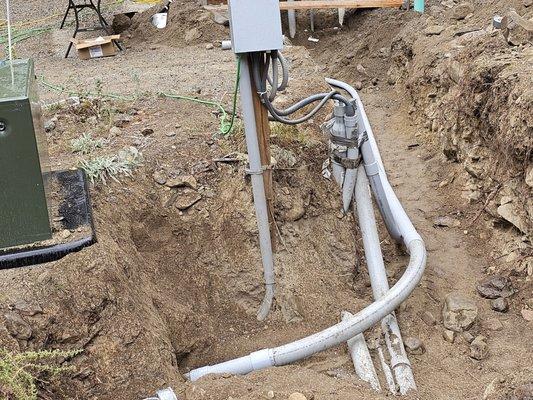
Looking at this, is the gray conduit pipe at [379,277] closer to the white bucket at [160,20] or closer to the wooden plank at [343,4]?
the wooden plank at [343,4]

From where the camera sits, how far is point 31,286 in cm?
336

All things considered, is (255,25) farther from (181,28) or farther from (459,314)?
(181,28)

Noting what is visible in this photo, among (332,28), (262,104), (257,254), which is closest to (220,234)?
(257,254)

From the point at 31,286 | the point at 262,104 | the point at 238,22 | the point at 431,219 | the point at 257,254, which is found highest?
the point at 238,22

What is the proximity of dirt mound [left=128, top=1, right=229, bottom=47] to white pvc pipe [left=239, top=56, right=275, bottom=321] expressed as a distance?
17.4ft

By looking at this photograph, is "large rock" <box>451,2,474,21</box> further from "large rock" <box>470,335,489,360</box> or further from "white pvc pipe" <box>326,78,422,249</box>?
"large rock" <box>470,335,489,360</box>

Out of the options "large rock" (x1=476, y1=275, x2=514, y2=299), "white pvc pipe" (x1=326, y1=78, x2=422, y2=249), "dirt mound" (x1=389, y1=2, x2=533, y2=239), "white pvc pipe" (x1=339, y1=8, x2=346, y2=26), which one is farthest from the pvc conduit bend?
"white pvc pipe" (x1=339, y1=8, x2=346, y2=26)

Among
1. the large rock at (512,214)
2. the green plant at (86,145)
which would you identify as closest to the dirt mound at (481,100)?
the large rock at (512,214)

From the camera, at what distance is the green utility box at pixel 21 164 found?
10.7ft

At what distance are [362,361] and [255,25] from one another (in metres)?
2.06

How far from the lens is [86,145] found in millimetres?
4938

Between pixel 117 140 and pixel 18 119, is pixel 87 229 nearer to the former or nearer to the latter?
pixel 18 119

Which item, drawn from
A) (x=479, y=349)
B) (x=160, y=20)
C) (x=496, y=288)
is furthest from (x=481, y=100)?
(x=160, y=20)

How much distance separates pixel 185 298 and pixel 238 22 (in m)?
1.81
